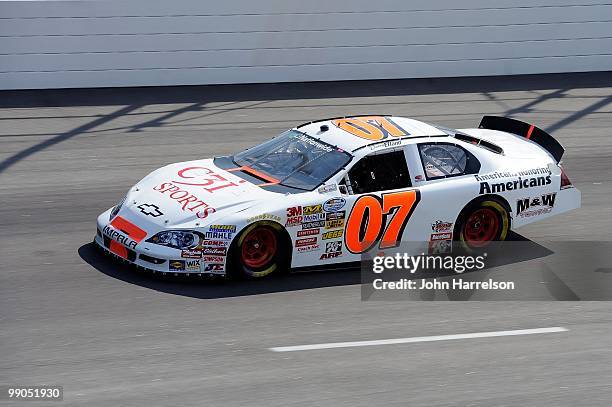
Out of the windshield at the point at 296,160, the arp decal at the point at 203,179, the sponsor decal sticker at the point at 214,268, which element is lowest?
the sponsor decal sticker at the point at 214,268

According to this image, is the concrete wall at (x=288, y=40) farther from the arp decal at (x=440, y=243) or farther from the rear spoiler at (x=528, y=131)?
the arp decal at (x=440, y=243)

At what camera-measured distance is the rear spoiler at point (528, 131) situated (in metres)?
11.7

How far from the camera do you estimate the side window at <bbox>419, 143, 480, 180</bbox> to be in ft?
34.7

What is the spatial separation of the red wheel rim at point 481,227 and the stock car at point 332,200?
0.04ft

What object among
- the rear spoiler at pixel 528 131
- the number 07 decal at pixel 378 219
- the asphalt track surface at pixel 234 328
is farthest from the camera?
the rear spoiler at pixel 528 131

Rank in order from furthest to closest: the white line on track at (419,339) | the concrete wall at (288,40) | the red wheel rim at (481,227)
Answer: the concrete wall at (288,40)
the red wheel rim at (481,227)
the white line on track at (419,339)

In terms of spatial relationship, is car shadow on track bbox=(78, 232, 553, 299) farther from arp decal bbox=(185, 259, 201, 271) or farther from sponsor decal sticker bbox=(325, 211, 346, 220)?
sponsor decal sticker bbox=(325, 211, 346, 220)

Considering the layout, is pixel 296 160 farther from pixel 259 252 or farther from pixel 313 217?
pixel 259 252

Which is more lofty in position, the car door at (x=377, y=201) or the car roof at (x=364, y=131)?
the car roof at (x=364, y=131)

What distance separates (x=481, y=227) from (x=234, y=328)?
334 cm

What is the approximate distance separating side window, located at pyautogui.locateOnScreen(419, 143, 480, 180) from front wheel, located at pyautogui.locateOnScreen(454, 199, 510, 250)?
1.26ft

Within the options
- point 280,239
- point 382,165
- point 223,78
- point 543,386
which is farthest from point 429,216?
point 223,78

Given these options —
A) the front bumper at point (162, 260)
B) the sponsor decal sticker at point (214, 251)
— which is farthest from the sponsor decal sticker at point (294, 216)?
the front bumper at point (162, 260)

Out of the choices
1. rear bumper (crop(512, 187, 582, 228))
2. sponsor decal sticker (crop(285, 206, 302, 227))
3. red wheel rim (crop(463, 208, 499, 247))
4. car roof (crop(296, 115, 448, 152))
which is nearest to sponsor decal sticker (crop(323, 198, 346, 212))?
sponsor decal sticker (crop(285, 206, 302, 227))
